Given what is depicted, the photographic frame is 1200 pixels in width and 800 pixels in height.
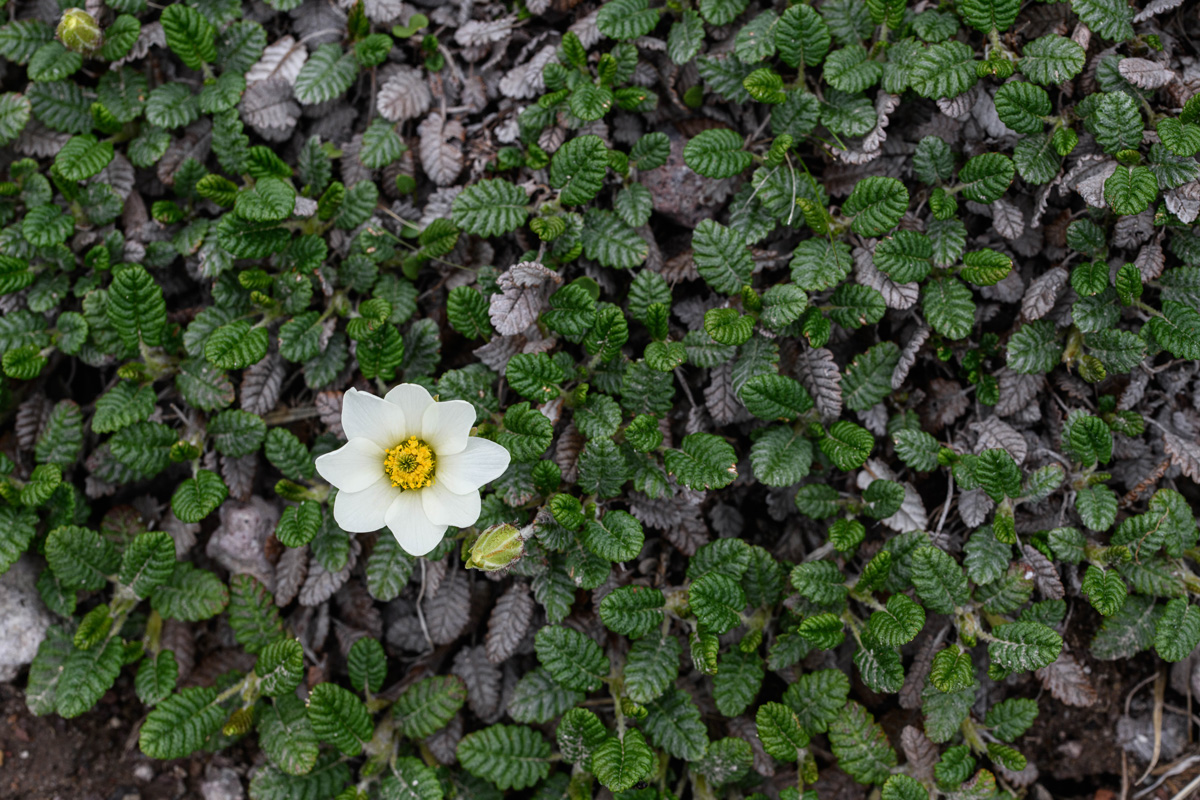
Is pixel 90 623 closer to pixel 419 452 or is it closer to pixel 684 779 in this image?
pixel 419 452

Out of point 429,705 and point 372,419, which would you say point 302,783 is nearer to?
point 429,705

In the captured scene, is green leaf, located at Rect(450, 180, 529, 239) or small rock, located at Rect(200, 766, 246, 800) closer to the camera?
green leaf, located at Rect(450, 180, 529, 239)

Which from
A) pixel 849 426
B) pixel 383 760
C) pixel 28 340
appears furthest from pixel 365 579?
pixel 849 426

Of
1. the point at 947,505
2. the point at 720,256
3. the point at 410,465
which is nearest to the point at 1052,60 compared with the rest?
the point at 720,256

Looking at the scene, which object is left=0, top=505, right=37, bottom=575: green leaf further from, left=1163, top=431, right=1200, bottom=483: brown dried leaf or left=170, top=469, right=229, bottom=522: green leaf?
left=1163, top=431, right=1200, bottom=483: brown dried leaf

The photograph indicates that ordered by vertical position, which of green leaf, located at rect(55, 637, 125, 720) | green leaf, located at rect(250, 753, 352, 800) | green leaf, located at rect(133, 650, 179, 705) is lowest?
green leaf, located at rect(250, 753, 352, 800)

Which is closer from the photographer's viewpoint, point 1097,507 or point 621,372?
point 1097,507

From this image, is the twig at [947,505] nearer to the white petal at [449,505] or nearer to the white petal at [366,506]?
the white petal at [449,505]

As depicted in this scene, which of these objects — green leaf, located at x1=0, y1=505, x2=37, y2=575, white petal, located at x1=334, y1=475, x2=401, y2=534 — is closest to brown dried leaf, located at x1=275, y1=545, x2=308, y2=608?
white petal, located at x1=334, y1=475, x2=401, y2=534
